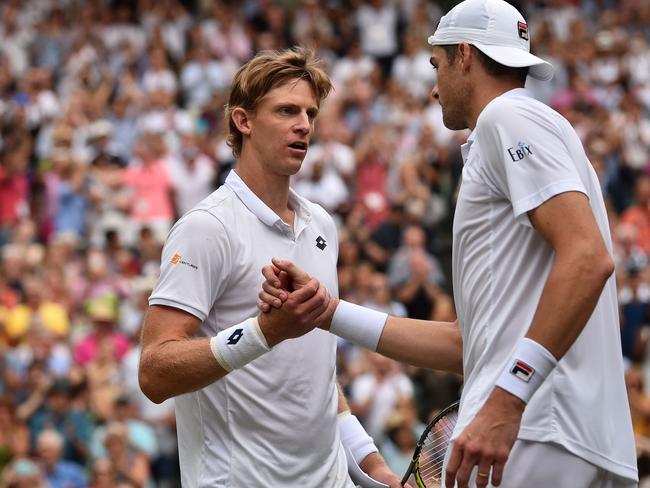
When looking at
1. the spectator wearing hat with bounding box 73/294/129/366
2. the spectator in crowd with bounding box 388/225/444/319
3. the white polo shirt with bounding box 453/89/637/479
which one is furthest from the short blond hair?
the spectator in crowd with bounding box 388/225/444/319

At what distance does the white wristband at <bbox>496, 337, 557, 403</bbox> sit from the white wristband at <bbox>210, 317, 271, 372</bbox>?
986 millimetres

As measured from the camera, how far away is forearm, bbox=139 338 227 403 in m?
4.66

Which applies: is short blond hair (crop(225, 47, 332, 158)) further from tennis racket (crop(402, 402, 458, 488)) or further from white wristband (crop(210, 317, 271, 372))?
tennis racket (crop(402, 402, 458, 488))

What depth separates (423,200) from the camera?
50.0 feet

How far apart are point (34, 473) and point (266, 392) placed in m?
6.64

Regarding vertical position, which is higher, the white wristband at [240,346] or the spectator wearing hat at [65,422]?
the white wristband at [240,346]

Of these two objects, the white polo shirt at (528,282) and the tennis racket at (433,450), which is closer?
the white polo shirt at (528,282)

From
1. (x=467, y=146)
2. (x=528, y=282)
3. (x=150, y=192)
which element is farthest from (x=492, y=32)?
(x=150, y=192)

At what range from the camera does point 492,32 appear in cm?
444

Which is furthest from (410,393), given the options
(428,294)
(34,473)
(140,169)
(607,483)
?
(607,483)

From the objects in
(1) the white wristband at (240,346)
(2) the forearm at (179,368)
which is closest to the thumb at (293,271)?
(1) the white wristband at (240,346)

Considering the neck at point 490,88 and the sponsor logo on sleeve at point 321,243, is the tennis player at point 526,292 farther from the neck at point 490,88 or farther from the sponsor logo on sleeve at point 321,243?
the sponsor logo on sleeve at point 321,243

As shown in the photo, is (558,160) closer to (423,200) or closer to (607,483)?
(607,483)

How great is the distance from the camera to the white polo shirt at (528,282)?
4059mm
